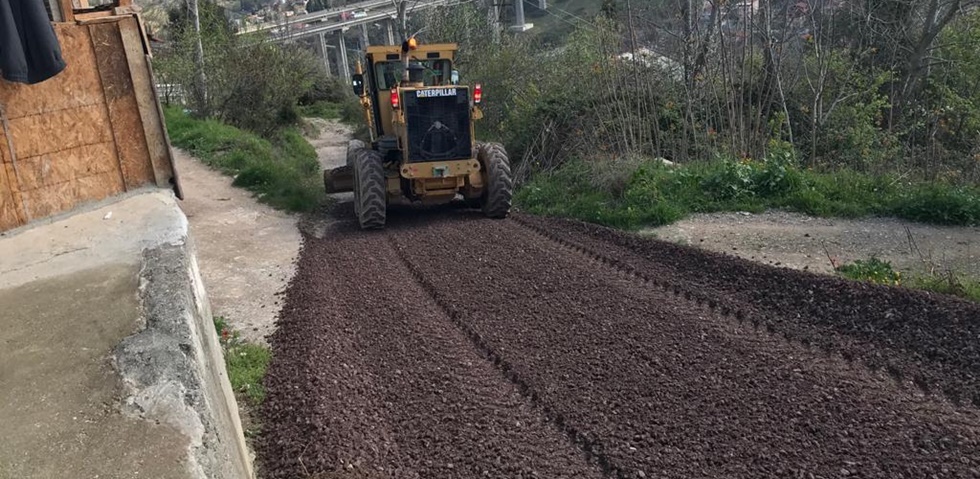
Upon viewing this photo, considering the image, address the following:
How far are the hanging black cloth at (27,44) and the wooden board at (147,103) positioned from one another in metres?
0.78

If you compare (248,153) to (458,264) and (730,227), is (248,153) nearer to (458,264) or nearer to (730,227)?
(458,264)

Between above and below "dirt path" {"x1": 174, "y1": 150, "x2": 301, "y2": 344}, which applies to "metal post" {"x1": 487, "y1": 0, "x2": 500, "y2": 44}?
above

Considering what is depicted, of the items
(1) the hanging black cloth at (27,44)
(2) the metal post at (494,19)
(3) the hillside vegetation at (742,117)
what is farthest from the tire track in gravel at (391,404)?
(2) the metal post at (494,19)

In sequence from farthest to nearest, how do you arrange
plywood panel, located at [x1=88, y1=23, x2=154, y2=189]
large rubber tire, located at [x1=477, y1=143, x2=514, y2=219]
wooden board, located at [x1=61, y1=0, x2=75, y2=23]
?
large rubber tire, located at [x1=477, y1=143, x2=514, y2=219]
plywood panel, located at [x1=88, y1=23, x2=154, y2=189]
wooden board, located at [x1=61, y1=0, x2=75, y2=23]

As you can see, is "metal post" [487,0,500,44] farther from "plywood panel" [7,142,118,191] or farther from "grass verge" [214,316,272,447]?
"grass verge" [214,316,272,447]

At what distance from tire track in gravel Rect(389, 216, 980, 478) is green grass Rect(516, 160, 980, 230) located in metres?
3.28

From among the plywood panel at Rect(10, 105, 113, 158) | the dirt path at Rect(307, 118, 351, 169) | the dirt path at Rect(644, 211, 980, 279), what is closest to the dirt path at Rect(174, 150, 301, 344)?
the plywood panel at Rect(10, 105, 113, 158)

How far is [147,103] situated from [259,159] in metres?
10.4

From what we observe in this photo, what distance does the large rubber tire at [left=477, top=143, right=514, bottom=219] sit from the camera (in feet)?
37.4

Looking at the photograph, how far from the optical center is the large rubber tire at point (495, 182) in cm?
1140

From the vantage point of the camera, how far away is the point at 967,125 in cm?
1490

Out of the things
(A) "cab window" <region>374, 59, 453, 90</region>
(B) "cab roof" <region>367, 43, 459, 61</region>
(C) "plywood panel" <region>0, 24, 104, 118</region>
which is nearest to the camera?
(C) "plywood panel" <region>0, 24, 104, 118</region>

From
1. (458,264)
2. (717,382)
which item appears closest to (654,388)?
(717,382)

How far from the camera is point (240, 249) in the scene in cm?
1084
